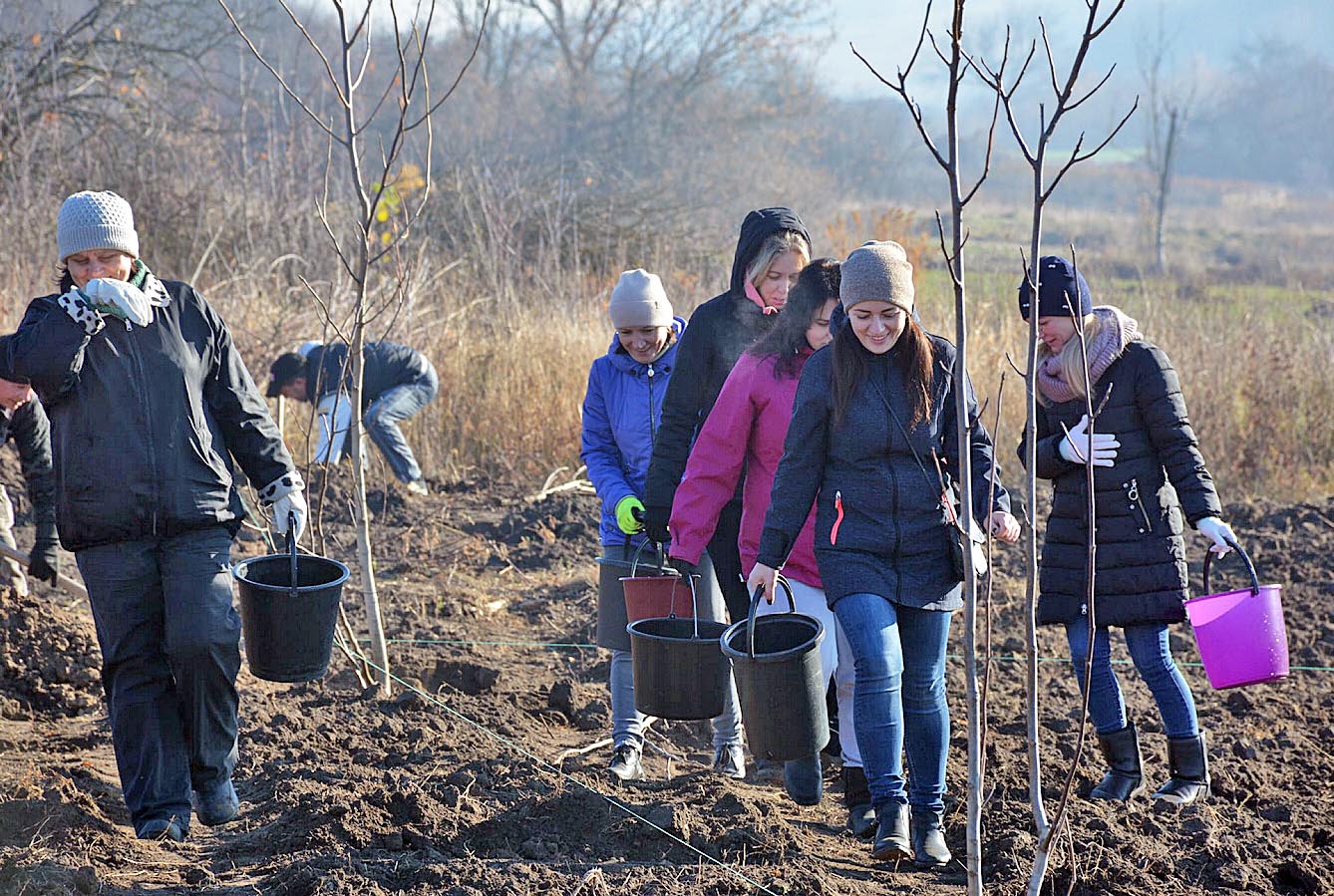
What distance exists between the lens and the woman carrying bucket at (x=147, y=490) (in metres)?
3.37

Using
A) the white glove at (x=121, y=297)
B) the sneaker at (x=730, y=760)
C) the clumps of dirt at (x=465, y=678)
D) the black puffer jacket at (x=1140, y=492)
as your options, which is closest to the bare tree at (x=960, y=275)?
the black puffer jacket at (x=1140, y=492)

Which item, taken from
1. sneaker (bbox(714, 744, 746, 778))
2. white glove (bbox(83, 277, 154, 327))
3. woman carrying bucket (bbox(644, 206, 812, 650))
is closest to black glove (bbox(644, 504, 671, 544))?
woman carrying bucket (bbox(644, 206, 812, 650))

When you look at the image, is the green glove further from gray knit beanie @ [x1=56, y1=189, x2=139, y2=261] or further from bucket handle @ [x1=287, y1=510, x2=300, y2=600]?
gray knit beanie @ [x1=56, y1=189, x2=139, y2=261]

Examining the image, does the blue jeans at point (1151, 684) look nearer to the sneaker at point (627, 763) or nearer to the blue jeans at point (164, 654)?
the sneaker at point (627, 763)

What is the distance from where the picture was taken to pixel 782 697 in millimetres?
3209

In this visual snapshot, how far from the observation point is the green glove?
13.4 feet

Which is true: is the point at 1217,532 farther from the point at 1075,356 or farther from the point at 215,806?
the point at 215,806

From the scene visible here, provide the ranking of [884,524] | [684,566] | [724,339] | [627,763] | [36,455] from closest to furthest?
[884,524] < [684,566] < [724,339] < [627,763] < [36,455]

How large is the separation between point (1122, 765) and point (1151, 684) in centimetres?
26

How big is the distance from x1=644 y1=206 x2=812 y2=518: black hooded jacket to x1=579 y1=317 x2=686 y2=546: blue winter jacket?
0.18 m

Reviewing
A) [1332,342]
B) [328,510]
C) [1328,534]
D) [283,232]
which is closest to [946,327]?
[1332,342]

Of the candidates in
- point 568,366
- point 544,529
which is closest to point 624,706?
point 544,529

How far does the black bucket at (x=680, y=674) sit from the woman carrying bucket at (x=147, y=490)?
1.10 meters

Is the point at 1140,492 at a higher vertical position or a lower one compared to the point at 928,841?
higher
